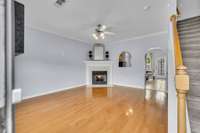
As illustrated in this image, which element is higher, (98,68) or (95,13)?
(95,13)

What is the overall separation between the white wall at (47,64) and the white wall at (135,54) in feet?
6.72

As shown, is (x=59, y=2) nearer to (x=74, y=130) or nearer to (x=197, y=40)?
(x=74, y=130)

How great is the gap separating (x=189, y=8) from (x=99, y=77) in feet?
16.0

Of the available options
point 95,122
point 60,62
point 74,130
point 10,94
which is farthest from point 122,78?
point 10,94

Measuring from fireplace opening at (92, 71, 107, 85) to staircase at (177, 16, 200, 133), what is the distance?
172 inches

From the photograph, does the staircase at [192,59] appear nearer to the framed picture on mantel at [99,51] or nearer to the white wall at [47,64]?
the white wall at [47,64]

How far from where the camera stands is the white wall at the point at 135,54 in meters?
4.89

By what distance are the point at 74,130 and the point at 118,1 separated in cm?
284

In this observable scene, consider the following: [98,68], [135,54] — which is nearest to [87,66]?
[98,68]

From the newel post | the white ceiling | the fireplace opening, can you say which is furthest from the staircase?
the fireplace opening

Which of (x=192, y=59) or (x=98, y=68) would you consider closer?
(x=192, y=59)

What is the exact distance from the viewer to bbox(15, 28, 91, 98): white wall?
3752 millimetres

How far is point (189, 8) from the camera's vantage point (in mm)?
3686

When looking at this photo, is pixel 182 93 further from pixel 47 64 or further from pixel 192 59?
pixel 47 64
